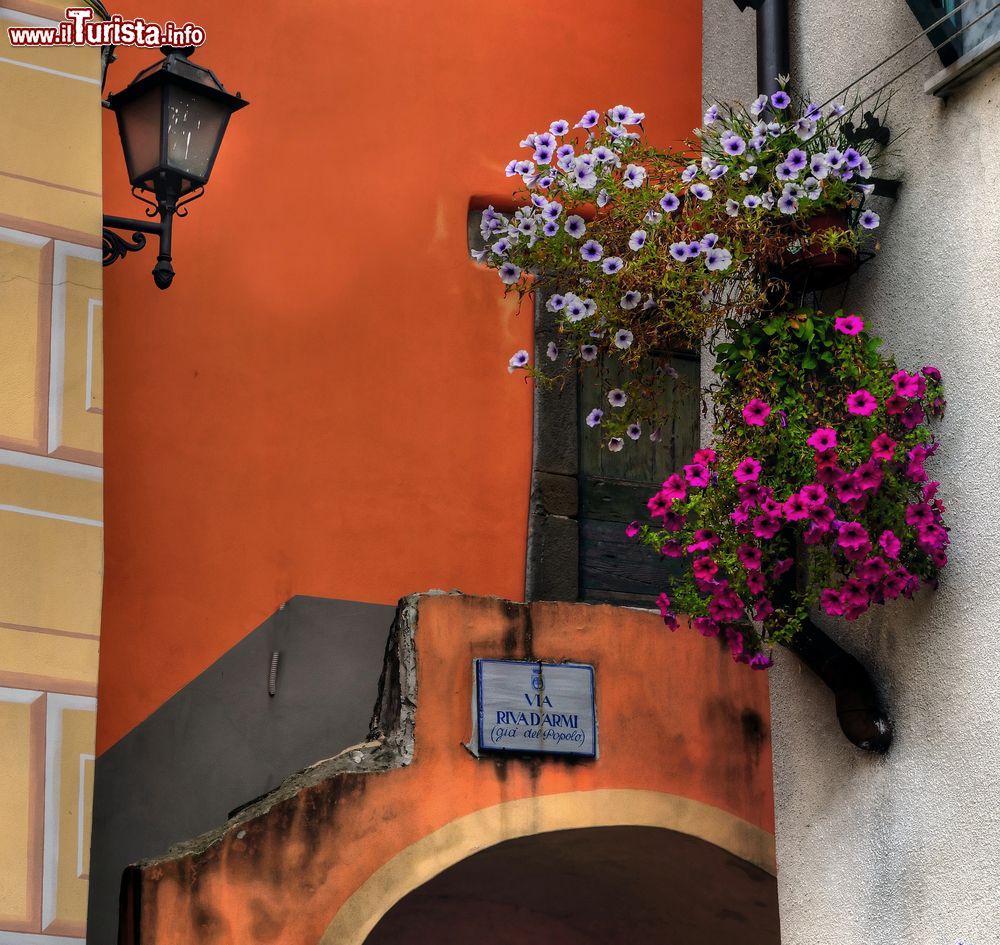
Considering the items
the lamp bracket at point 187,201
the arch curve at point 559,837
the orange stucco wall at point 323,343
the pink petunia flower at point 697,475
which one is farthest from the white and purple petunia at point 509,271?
the orange stucco wall at point 323,343

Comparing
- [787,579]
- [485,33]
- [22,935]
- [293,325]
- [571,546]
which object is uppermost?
[485,33]

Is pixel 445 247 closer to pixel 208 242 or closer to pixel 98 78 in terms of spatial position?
pixel 208 242

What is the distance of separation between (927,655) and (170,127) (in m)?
3.17

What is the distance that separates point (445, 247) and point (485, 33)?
116 centimetres

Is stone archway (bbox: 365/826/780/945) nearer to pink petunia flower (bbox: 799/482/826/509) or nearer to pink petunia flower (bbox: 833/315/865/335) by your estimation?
pink petunia flower (bbox: 799/482/826/509)

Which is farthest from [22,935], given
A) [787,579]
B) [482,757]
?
[787,579]

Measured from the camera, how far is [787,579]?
5.40 metres

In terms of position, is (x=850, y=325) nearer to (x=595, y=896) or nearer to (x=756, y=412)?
(x=756, y=412)

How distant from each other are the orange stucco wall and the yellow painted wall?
1.04 m

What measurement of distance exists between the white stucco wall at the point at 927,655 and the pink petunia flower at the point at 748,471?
21.6 inches

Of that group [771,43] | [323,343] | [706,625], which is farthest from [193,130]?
[706,625]

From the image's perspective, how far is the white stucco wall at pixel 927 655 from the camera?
498cm

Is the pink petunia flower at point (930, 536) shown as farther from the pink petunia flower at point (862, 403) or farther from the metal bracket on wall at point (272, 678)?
the metal bracket on wall at point (272, 678)

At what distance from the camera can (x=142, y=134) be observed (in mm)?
6312
